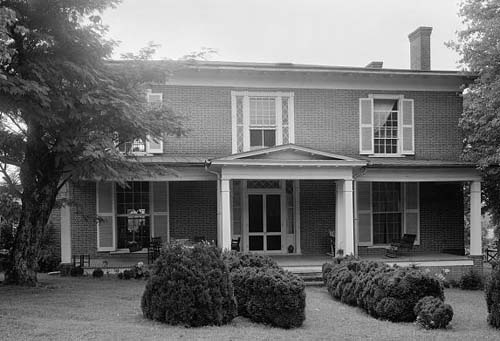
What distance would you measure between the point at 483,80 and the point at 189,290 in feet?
43.8

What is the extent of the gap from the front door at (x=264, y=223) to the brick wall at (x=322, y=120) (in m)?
2.28

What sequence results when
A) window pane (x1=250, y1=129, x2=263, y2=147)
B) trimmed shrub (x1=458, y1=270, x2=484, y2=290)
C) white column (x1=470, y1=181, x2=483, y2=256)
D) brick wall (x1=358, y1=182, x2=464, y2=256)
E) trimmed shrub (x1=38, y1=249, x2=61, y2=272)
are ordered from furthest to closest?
brick wall (x1=358, y1=182, x2=464, y2=256), window pane (x1=250, y1=129, x2=263, y2=147), white column (x1=470, y1=181, x2=483, y2=256), trimmed shrub (x1=38, y1=249, x2=61, y2=272), trimmed shrub (x1=458, y1=270, x2=484, y2=290)

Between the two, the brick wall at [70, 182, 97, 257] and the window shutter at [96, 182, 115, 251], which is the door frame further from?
the brick wall at [70, 182, 97, 257]

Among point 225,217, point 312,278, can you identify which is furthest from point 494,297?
point 225,217

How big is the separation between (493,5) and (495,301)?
1066cm

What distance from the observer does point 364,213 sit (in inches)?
781

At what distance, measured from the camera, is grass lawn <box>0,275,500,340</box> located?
823cm

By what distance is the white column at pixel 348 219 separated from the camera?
17.3 m

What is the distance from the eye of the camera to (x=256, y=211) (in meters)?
19.7

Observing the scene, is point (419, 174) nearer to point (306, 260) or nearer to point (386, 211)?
point (386, 211)

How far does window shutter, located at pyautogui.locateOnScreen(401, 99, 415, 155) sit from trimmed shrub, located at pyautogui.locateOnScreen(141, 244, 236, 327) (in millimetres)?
11988

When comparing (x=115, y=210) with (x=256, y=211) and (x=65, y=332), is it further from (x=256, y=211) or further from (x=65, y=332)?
(x=65, y=332)

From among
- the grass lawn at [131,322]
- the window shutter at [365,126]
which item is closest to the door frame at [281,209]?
the window shutter at [365,126]

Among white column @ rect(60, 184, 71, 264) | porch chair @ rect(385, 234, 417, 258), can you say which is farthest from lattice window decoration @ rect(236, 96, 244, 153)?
porch chair @ rect(385, 234, 417, 258)
